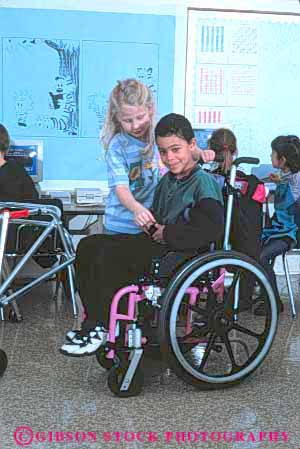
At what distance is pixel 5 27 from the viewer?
5.62m

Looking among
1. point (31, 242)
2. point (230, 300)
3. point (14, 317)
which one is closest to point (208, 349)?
point (230, 300)

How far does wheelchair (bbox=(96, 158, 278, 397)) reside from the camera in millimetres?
2990

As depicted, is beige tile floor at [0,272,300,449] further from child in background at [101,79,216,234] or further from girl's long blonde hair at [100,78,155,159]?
girl's long blonde hair at [100,78,155,159]

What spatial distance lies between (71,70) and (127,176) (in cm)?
258

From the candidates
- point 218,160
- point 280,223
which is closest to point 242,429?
point 218,160

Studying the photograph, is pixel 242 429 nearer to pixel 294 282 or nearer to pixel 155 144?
pixel 155 144

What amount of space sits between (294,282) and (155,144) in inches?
107

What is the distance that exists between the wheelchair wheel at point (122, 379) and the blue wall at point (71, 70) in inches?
112

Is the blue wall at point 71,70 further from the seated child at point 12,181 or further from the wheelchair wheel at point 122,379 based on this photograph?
the wheelchair wheel at point 122,379

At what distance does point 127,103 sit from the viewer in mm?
3367

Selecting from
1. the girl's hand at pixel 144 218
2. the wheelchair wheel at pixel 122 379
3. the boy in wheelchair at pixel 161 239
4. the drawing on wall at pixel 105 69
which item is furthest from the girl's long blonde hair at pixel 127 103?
the drawing on wall at pixel 105 69

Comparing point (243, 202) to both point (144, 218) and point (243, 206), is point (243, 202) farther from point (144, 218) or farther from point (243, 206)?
point (144, 218)

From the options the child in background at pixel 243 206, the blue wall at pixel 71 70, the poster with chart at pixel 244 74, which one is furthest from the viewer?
the poster with chart at pixel 244 74

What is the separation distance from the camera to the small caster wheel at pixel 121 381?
10.1 feet
